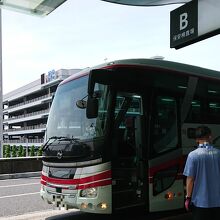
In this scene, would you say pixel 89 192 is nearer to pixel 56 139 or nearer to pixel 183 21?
pixel 56 139

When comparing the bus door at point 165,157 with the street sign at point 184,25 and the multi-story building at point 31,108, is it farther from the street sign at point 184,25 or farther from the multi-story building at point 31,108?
the multi-story building at point 31,108

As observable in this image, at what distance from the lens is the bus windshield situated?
698 cm

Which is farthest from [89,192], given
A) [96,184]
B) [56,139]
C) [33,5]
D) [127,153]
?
[33,5]

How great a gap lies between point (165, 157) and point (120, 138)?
45.2 inches

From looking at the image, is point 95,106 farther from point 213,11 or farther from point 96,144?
point 213,11

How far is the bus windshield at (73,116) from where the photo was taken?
698 cm

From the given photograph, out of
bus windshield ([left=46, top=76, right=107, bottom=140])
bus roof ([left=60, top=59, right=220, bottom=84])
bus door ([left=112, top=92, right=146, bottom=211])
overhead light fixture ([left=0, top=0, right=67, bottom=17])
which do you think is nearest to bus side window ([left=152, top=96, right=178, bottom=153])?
bus door ([left=112, top=92, right=146, bottom=211])

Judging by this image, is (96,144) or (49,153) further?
(49,153)

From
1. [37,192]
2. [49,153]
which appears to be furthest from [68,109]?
[37,192]

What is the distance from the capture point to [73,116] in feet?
24.3

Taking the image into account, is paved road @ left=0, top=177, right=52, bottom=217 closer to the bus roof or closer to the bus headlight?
the bus headlight

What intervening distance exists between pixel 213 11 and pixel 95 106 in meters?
3.49

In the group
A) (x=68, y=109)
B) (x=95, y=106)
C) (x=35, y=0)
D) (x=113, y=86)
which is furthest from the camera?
(x=35, y=0)

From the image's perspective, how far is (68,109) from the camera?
7660mm
